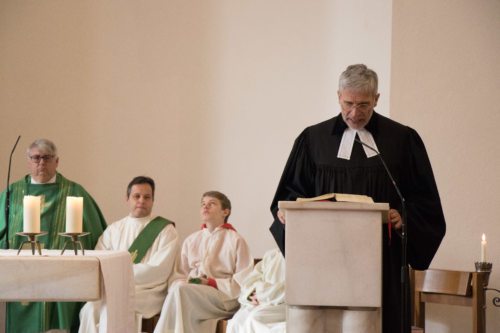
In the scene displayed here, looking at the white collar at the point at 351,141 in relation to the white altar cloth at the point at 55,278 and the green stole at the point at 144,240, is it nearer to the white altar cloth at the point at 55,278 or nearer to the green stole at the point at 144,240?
the white altar cloth at the point at 55,278

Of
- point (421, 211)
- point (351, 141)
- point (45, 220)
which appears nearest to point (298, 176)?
point (351, 141)

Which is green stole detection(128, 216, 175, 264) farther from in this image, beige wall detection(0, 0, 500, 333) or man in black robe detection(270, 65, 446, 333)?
man in black robe detection(270, 65, 446, 333)

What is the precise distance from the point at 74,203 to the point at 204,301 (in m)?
2.85

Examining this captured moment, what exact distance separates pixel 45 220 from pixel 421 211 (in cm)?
411

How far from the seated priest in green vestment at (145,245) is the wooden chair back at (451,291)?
218 centimetres

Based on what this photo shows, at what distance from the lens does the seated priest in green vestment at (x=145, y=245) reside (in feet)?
23.6

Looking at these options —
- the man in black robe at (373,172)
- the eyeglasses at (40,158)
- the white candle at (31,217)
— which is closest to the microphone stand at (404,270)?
the man in black robe at (373,172)

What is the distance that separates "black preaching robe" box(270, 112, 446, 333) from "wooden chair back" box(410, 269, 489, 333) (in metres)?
2.59

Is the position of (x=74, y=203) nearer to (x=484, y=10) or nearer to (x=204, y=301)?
(x=204, y=301)

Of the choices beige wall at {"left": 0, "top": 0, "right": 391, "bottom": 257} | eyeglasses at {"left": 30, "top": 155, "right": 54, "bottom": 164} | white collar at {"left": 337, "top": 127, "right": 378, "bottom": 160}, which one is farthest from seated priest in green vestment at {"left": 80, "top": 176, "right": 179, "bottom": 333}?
white collar at {"left": 337, "top": 127, "right": 378, "bottom": 160}

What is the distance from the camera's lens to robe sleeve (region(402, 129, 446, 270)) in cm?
414

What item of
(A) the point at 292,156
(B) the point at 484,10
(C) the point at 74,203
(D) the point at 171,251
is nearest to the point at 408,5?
(B) the point at 484,10

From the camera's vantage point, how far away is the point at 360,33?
27.0 ft

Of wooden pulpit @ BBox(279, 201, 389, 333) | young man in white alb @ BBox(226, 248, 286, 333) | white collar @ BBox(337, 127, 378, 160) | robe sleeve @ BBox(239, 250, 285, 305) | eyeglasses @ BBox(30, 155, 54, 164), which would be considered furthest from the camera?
eyeglasses @ BBox(30, 155, 54, 164)
